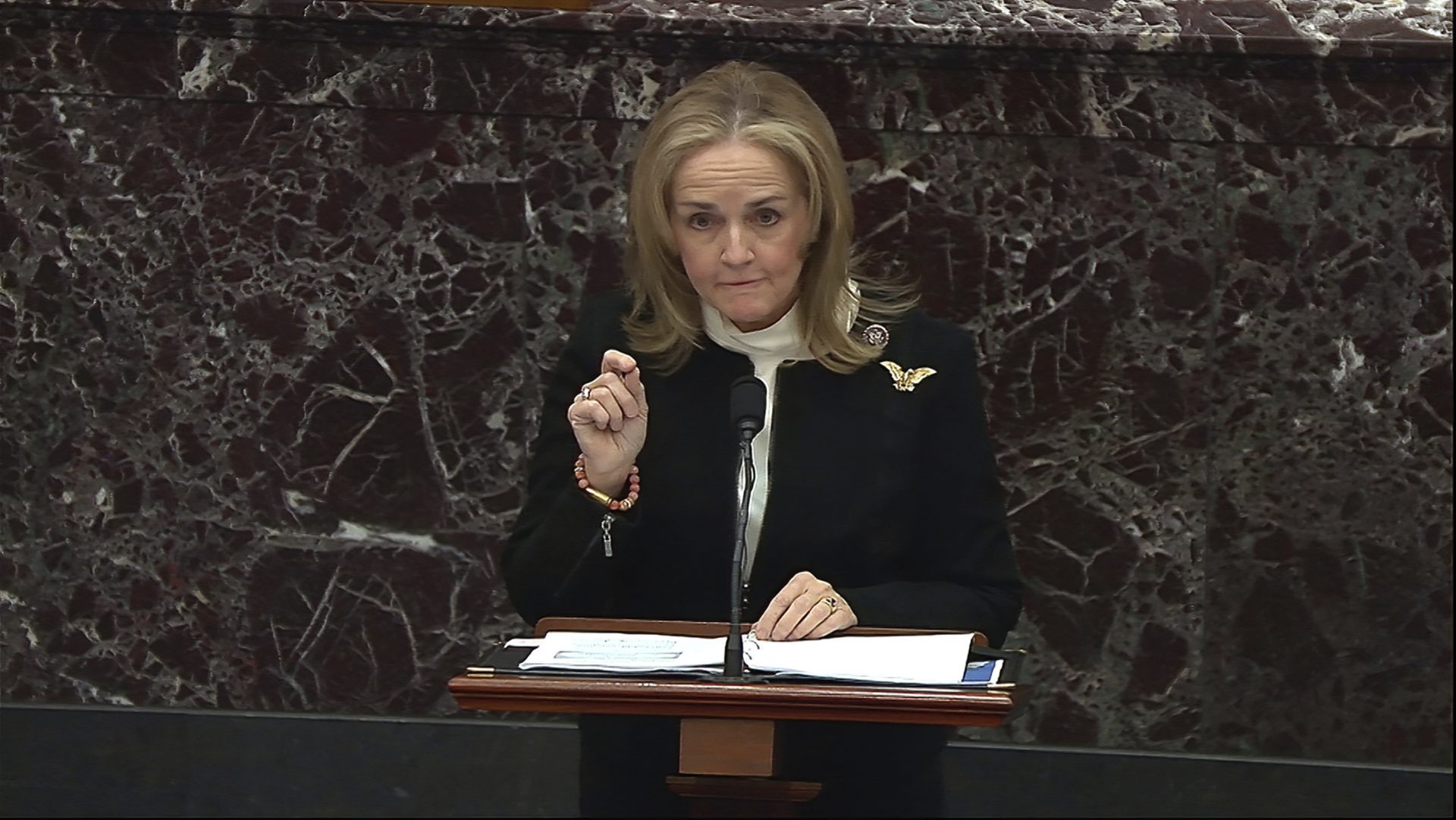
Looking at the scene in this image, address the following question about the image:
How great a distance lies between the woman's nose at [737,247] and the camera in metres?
2.96

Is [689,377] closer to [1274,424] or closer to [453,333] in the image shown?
[453,333]

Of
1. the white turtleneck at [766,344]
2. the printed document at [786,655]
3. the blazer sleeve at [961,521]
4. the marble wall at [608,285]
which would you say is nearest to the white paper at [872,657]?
the printed document at [786,655]

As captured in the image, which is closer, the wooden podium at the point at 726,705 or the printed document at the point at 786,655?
the wooden podium at the point at 726,705

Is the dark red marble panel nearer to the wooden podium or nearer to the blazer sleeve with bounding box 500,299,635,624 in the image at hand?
the blazer sleeve with bounding box 500,299,635,624

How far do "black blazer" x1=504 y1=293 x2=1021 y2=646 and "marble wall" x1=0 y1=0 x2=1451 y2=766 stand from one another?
98cm

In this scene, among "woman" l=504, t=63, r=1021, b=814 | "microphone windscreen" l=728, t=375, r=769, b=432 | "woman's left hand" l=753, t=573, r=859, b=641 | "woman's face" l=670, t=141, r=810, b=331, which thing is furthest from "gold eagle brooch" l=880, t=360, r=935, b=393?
"microphone windscreen" l=728, t=375, r=769, b=432

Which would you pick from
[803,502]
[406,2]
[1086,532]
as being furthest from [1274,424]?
[406,2]

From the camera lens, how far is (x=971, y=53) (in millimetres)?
3854

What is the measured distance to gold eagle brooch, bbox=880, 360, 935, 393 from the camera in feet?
10.0

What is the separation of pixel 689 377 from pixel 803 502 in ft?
0.98

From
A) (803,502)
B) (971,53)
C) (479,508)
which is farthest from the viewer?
(479,508)

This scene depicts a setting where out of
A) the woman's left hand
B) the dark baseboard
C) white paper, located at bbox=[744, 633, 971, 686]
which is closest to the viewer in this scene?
white paper, located at bbox=[744, 633, 971, 686]

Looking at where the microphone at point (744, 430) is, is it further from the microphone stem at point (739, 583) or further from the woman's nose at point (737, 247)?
the woman's nose at point (737, 247)

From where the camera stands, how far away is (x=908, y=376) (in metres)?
3.06
